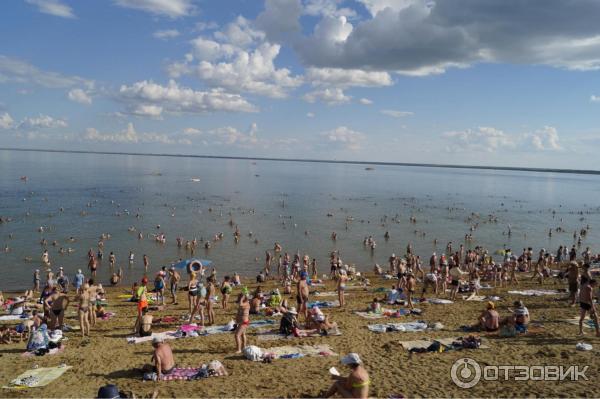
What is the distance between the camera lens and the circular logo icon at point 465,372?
8484 millimetres

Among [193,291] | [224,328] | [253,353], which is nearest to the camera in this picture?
[253,353]

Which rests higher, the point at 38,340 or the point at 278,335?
the point at 38,340

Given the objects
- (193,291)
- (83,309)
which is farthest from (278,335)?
(83,309)

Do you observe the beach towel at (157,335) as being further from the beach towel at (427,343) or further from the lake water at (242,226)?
the lake water at (242,226)

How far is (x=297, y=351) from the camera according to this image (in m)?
10.2

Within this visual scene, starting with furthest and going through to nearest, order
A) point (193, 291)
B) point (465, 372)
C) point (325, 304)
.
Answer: point (325, 304), point (193, 291), point (465, 372)

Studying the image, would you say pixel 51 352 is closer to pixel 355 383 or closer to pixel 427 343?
pixel 355 383

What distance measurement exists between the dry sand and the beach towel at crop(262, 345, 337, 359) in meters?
0.27

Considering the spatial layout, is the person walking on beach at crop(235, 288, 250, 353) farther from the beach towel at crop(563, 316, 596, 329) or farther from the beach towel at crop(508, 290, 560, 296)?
the beach towel at crop(508, 290, 560, 296)

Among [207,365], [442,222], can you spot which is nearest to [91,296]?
[207,365]

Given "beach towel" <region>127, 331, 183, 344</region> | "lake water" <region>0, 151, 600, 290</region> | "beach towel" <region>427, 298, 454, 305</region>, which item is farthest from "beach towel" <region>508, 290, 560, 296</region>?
"beach towel" <region>127, 331, 183, 344</region>

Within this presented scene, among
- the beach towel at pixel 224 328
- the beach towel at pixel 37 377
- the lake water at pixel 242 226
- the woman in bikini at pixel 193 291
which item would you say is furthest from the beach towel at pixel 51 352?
the lake water at pixel 242 226

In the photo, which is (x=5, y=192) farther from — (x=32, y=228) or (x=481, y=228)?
(x=481, y=228)

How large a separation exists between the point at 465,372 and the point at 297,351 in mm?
3780
